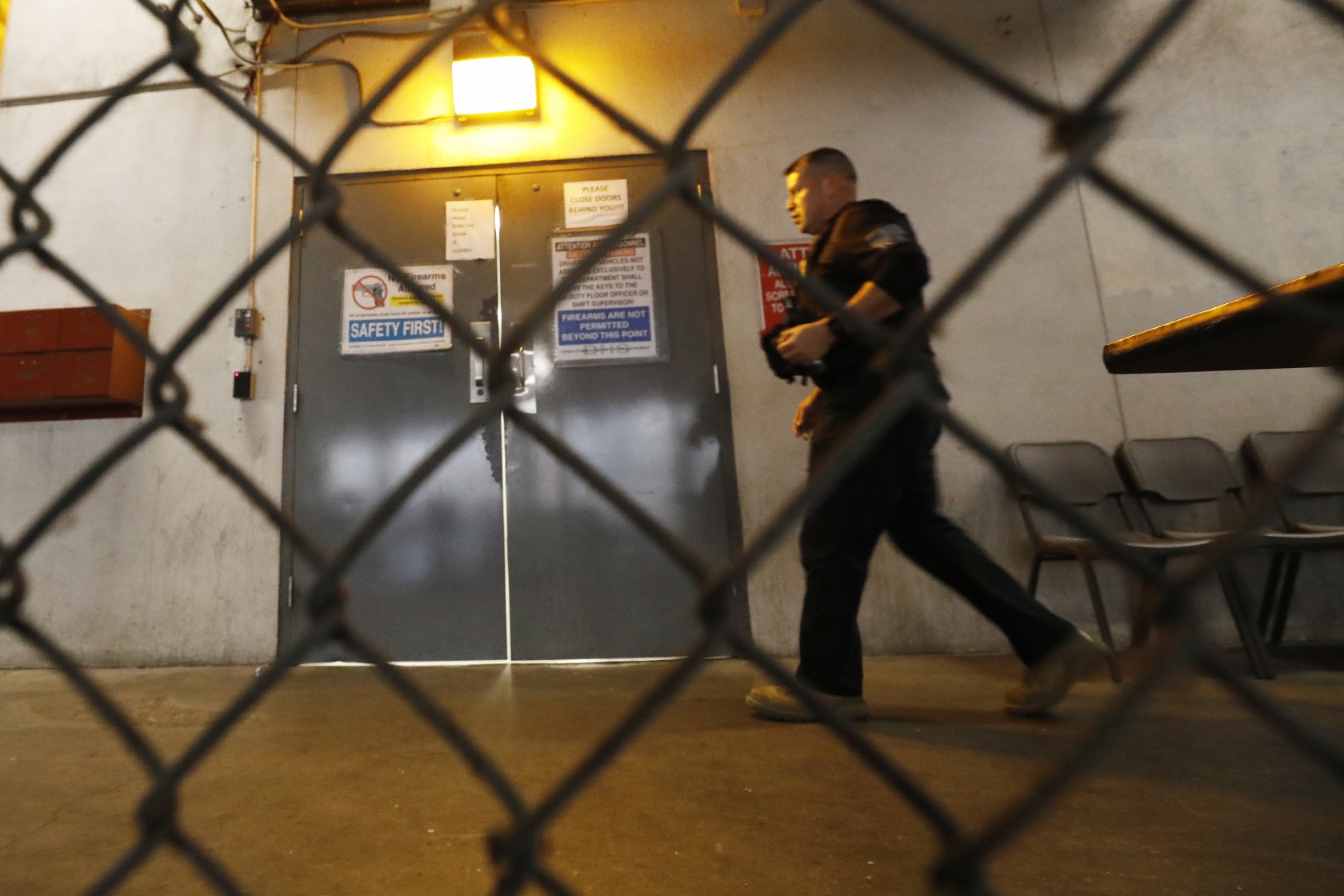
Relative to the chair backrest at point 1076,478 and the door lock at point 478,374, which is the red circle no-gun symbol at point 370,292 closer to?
the door lock at point 478,374

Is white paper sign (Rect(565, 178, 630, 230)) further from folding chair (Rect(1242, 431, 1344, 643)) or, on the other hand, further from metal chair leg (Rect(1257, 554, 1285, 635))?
metal chair leg (Rect(1257, 554, 1285, 635))

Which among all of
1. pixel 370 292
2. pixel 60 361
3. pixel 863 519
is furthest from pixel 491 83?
pixel 863 519

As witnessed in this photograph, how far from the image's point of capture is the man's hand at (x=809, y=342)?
151 cm

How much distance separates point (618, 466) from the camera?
2.76 meters

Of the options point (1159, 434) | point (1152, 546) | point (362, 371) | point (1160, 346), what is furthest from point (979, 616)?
point (362, 371)

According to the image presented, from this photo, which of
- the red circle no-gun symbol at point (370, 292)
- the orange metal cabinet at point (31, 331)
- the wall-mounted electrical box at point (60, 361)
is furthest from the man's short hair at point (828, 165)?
the orange metal cabinet at point (31, 331)

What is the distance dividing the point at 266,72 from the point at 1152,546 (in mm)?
3912

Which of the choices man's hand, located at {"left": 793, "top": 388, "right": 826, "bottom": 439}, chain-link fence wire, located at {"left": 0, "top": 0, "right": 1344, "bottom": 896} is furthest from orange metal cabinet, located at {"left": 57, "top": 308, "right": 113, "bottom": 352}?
chain-link fence wire, located at {"left": 0, "top": 0, "right": 1344, "bottom": 896}

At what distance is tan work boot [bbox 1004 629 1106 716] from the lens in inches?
64.6

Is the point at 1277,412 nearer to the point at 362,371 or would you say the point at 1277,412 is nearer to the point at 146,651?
the point at 362,371

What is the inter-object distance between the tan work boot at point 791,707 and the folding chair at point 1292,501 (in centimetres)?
185

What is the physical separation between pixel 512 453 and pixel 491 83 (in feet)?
5.14

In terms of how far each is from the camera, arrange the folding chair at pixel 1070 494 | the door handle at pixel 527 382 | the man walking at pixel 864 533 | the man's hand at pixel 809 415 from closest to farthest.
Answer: the man walking at pixel 864 533, the man's hand at pixel 809 415, the folding chair at pixel 1070 494, the door handle at pixel 527 382

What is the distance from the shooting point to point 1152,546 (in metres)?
2.12
